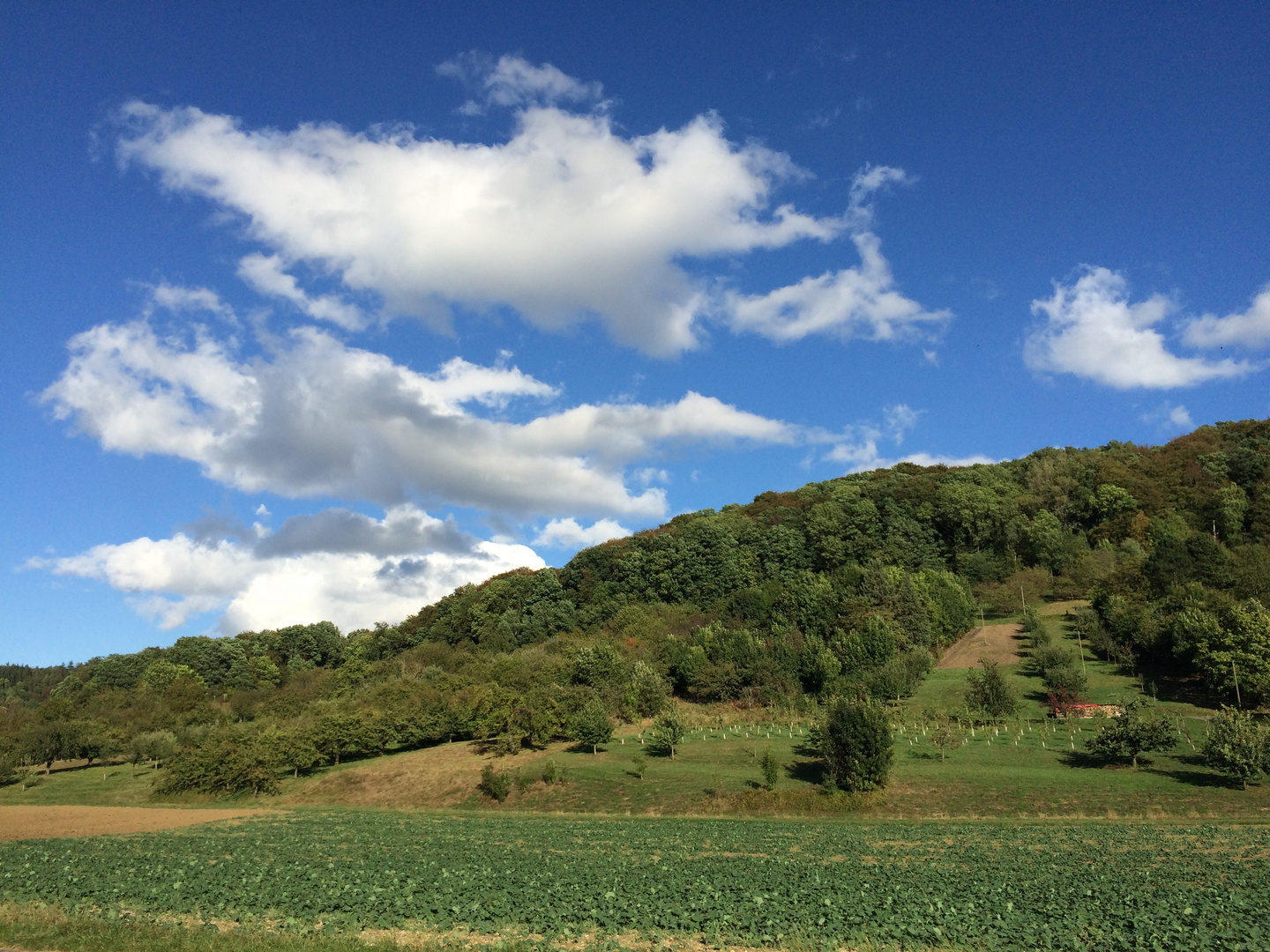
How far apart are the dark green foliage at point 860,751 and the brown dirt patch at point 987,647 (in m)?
50.3

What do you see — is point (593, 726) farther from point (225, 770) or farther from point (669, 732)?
point (225, 770)

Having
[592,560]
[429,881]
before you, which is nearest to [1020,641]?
[592,560]

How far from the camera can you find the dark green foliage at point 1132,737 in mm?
47875

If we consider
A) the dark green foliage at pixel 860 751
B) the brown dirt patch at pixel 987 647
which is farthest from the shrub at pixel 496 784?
the brown dirt patch at pixel 987 647

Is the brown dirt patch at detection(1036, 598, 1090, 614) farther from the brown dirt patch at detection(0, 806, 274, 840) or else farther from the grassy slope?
the brown dirt patch at detection(0, 806, 274, 840)

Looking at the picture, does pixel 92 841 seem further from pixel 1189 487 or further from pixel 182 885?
pixel 1189 487

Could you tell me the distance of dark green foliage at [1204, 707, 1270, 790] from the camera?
42656mm

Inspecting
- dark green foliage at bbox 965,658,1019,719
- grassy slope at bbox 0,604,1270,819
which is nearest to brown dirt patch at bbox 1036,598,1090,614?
grassy slope at bbox 0,604,1270,819

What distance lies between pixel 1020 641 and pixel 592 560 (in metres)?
72.8

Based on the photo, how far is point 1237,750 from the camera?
42875 millimetres

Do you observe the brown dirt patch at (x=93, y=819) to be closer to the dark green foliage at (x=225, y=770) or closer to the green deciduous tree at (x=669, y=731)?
the dark green foliage at (x=225, y=770)

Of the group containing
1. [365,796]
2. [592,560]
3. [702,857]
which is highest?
[592,560]

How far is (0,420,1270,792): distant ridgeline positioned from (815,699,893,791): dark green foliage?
1058 inches

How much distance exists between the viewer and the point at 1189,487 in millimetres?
119875
